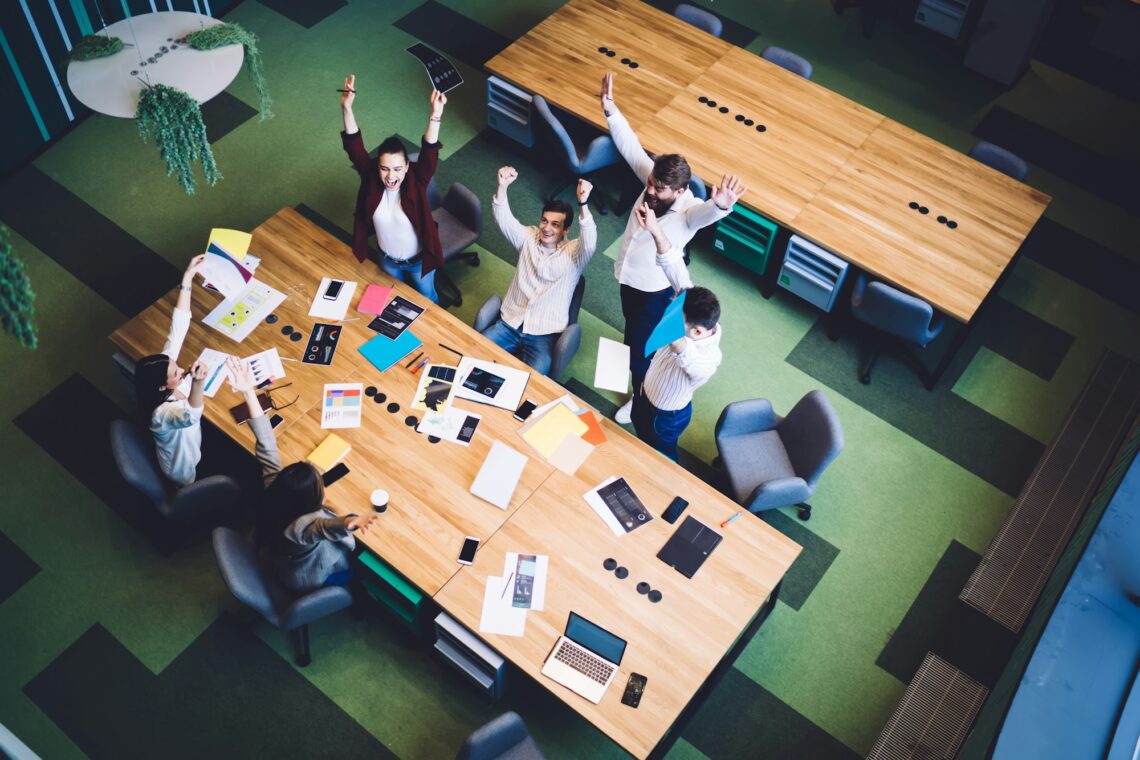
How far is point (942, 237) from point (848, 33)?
3.38m

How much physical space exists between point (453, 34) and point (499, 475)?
5130 mm

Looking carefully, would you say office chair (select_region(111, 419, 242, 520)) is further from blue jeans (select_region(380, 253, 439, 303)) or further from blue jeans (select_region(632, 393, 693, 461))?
blue jeans (select_region(632, 393, 693, 461))

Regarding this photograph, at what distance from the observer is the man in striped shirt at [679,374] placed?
5125 millimetres

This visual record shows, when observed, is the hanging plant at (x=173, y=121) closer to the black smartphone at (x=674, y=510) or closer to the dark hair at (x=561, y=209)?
the dark hair at (x=561, y=209)

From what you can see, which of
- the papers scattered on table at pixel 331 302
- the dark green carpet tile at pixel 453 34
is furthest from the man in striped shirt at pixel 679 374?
the dark green carpet tile at pixel 453 34

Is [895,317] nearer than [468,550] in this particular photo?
No

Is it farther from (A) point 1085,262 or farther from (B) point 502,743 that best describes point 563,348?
(A) point 1085,262

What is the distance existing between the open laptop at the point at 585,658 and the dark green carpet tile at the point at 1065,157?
19.3 feet

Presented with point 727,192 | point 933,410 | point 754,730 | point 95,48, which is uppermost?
point 95,48

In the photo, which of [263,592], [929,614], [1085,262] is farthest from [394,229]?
[1085,262]

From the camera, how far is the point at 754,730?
17.6ft

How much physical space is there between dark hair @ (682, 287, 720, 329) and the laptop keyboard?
69.5 inches

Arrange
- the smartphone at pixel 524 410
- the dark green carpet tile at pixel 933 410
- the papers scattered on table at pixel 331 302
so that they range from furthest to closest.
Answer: the dark green carpet tile at pixel 933 410 → the papers scattered on table at pixel 331 302 → the smartphone at pixel 524 410

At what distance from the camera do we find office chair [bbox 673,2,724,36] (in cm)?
800
